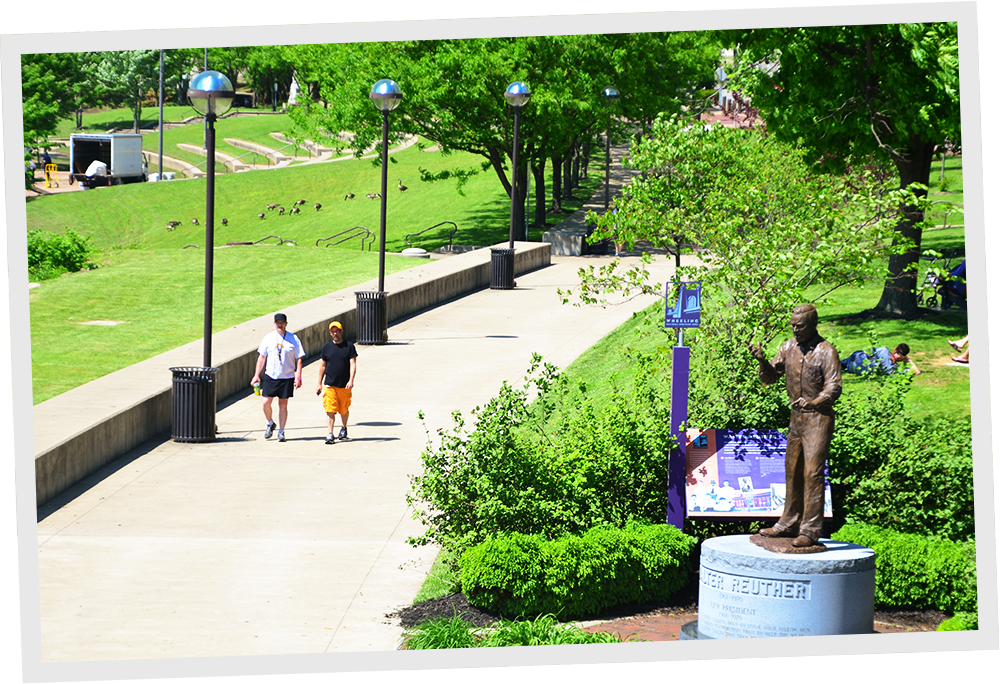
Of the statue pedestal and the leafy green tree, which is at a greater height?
the leafy green tree

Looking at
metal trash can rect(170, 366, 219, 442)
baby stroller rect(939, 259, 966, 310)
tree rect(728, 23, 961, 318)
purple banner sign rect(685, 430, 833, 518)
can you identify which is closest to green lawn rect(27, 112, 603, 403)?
metal trash can rect(170, 366, 219, 442)

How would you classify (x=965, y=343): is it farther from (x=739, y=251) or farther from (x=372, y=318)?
(x=372, y=318)

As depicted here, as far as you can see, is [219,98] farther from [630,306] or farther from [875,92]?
[630,306]

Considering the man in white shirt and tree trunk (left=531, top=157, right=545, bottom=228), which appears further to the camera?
tree trunk (left=531, top=157, right=545, bottom=228)

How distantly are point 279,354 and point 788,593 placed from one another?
7796mm

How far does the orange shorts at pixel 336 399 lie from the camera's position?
547 inches

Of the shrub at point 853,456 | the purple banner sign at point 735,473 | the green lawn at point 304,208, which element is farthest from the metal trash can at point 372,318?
the green lawn at point 304,208

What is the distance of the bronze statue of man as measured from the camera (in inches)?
336

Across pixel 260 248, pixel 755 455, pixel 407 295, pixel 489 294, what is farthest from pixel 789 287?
pixel 260 248

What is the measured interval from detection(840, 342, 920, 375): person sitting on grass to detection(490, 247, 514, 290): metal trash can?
40.3 ft

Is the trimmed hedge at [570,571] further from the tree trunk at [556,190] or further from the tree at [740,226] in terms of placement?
the tree trunk at [556,190]

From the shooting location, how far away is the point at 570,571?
900cm

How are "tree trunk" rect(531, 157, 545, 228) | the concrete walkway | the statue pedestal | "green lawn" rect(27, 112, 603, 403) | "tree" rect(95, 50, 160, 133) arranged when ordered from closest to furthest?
the statue pedestal
the concrete walkway
"green lawn" rect(27, 112, 603, 403)
"tree trunk" rect(531, 157, 545, 228)
"tree" rect(95, 50, 160, 133)

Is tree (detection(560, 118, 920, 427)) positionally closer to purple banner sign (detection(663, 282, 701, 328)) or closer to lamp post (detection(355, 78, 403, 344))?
purple banner sign (detection(663, 282, 701, 328))
